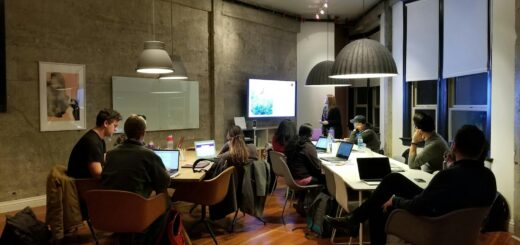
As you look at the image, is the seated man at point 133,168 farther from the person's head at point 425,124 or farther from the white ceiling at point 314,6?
the white ceiling at point 314,6

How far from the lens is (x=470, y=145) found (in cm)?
252

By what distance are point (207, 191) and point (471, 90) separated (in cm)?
404

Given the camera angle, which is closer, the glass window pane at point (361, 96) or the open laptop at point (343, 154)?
the open laptop at point (343, 154)

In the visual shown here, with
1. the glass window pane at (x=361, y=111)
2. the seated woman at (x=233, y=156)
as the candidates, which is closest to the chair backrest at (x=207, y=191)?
the seated woman at (x=233, y=156)

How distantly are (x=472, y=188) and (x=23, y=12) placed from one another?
18.7 ft

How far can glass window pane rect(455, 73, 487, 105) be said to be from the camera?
5141 mm

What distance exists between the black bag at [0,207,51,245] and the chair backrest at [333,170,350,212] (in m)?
2.77

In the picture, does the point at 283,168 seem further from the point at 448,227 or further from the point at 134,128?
the point at 448,227

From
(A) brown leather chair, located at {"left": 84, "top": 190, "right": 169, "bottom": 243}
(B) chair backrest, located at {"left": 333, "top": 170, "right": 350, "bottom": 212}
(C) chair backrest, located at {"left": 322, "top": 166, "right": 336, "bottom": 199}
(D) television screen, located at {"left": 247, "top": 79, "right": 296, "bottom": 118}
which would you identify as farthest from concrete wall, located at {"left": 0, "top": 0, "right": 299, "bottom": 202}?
(B) chair backrest, located at {"left": 333, "top": 170, "right": 350, "bottom": 212}

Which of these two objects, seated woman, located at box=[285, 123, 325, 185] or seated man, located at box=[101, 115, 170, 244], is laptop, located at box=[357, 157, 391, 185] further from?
seated man, located at box=[101, 115, 170, 244]

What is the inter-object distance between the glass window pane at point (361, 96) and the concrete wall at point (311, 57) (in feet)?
3.79

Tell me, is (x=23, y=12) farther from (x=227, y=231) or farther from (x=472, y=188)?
(x=472, y=188)

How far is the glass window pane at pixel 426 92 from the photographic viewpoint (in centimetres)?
657

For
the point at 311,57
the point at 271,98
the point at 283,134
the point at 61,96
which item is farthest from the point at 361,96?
the point at 61,96
